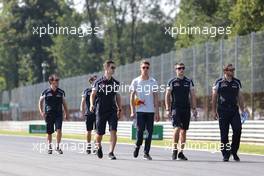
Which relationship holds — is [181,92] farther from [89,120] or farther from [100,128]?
[89,120]

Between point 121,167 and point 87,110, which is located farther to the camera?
point 87,110

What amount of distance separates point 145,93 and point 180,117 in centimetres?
79

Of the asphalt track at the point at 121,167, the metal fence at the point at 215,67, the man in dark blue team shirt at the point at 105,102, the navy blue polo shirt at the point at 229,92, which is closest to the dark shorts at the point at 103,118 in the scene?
the man in dark blue team shirt at the point at 105,102

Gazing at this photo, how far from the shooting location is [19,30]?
85875 mm

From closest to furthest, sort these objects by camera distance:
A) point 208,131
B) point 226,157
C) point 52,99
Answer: point 226,157 < point 52,99 < point 208,131

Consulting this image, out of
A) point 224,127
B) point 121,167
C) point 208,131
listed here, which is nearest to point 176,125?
point 224,127

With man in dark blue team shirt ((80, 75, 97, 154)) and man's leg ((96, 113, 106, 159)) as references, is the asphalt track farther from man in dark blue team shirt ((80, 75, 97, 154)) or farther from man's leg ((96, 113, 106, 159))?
man in dark blue team shirt ((80, 75, 97, 154))

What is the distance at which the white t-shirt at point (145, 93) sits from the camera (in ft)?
48.1

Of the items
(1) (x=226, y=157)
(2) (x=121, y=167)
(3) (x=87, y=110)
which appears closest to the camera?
(2) (x=121, y=167)

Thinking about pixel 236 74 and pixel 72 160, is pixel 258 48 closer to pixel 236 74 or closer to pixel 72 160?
pixel 236 74

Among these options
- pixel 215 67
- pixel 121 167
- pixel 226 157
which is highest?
pixel 215 67

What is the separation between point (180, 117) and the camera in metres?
14.7

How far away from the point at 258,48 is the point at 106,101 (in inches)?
493

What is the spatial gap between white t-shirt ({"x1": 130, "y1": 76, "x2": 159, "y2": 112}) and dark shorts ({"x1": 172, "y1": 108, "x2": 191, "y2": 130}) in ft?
1.42
